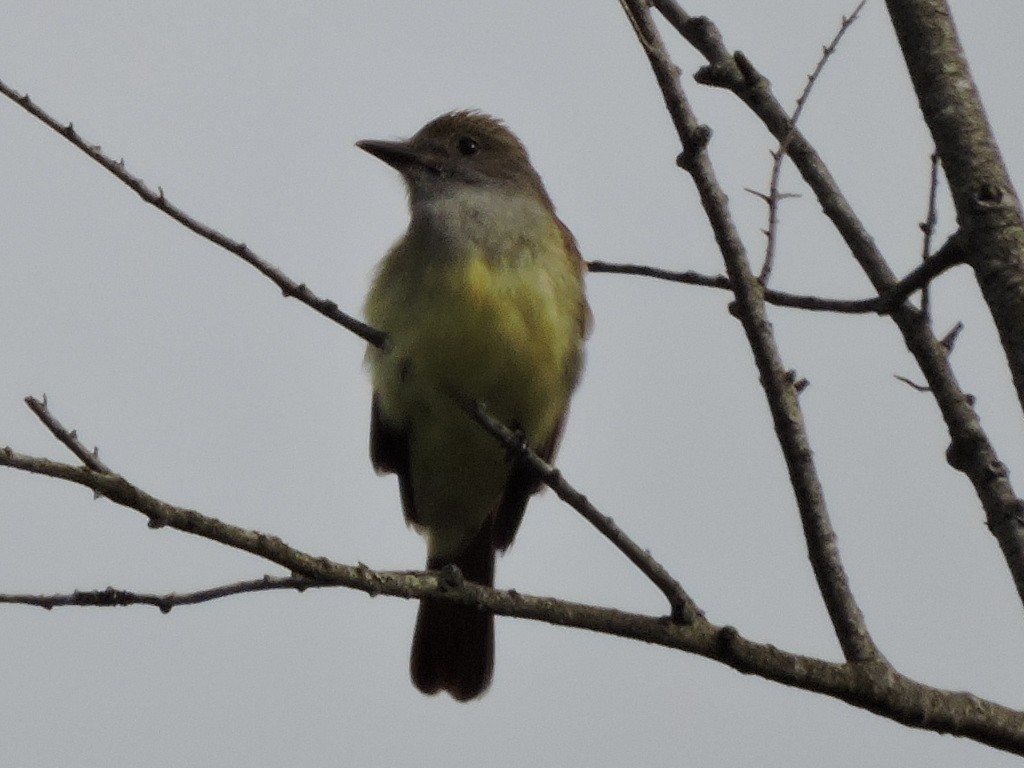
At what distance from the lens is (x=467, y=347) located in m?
5.94

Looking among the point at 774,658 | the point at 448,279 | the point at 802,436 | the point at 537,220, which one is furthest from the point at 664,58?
the point at 537,220

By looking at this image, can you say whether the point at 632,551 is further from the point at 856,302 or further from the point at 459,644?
the point at 459,644

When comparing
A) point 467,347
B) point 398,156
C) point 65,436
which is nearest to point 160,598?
point 65,436

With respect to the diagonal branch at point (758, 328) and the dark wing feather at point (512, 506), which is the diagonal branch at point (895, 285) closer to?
the diagonal branch at point (758, 328)

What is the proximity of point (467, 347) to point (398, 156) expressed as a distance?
5.24ft

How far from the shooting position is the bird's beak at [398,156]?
7176 millimetres

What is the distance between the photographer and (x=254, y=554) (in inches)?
121

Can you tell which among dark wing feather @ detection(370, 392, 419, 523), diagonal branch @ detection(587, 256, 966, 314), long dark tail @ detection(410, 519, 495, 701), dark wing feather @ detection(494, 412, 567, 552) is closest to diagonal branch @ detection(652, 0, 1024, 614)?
diagonal branch @ detection(587, 256, 966, 314)

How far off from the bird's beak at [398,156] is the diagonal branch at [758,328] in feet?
11.6

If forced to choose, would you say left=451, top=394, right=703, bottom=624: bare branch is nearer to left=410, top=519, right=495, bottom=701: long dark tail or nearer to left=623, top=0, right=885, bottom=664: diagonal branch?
left=623, top=0, right=885, bottom=664: diagonal branch

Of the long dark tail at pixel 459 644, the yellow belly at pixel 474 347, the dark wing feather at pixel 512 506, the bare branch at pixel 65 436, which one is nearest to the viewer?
the bare branch at pixel 65 436

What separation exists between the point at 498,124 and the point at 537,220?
1154 mm

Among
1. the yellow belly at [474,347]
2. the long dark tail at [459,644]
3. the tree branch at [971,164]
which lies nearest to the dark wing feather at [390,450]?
the yellow belly at [474,347]

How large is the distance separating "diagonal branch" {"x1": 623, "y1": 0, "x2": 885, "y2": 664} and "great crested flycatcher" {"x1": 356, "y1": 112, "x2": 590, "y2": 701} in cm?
189
